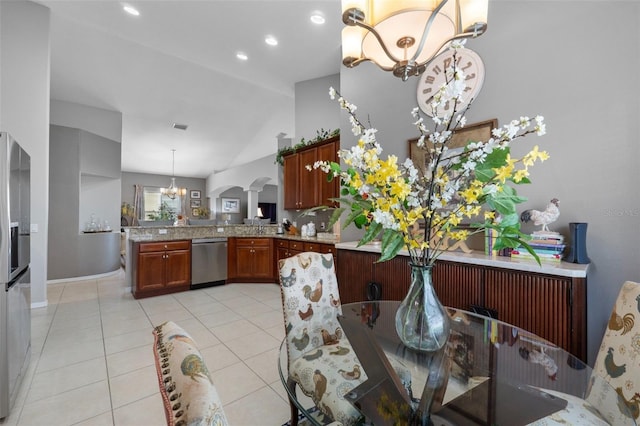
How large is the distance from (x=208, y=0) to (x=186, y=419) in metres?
3.95

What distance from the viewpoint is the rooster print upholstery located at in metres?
1.05

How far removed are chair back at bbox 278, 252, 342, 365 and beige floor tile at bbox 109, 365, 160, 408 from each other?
4.07 ft

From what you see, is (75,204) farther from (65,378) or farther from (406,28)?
(406,28)

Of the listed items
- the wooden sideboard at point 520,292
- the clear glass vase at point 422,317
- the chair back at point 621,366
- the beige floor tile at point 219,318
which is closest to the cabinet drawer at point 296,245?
the beige floor tile at point 219,318

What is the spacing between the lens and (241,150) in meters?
8.66

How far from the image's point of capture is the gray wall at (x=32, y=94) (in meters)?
3.27

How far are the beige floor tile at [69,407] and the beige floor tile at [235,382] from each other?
2.22ft

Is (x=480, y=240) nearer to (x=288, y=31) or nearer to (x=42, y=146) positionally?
(x=288, y=31)

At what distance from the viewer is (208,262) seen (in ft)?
14.9

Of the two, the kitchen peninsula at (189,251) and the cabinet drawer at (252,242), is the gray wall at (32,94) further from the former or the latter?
the cabinet drawer at (252,242)

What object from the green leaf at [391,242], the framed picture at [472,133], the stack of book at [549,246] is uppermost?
the framed picture at [472,133]

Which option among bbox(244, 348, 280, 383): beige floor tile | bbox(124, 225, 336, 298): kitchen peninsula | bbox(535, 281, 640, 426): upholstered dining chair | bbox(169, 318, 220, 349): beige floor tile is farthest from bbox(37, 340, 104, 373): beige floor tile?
bbox(535, 281, 640, 426): upholstered dining chair

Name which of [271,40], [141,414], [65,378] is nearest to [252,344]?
[141,414]

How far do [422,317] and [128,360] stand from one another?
8.23ft
